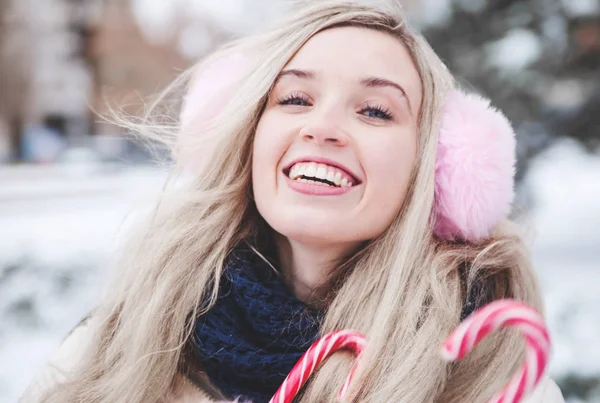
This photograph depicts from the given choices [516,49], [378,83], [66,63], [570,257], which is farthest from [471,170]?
[66,63]

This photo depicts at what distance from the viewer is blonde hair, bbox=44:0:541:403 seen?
1.62m

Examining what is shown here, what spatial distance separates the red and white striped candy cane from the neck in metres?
0.74

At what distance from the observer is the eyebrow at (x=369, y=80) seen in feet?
5.65

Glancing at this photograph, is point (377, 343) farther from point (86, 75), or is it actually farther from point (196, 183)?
point (86, 75)

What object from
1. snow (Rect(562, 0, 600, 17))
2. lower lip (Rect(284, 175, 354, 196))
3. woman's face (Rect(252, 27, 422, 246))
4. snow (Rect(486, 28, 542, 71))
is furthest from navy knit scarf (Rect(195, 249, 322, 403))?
snow (Rect(562, 0, 600, 17))

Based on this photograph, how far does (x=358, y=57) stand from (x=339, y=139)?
249 millimetres

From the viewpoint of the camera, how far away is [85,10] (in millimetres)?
16609

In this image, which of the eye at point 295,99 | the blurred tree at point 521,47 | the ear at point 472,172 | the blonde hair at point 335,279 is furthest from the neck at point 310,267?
the blurred tree at point 521,47

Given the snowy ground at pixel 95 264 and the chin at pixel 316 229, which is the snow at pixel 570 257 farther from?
the chin at pixel 316 229

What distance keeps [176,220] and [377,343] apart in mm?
764

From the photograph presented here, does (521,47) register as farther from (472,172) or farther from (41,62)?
(41,62)

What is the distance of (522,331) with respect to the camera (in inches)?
45.2

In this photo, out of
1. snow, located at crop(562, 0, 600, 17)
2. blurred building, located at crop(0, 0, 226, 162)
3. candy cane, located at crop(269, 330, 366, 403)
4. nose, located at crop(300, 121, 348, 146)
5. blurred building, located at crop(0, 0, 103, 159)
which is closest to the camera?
candy cane, located at crop(269, 330, 366, 403)

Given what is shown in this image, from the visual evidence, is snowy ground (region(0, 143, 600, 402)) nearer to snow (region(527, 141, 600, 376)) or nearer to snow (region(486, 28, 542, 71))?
snow (region(527, 141, 600, 376))
